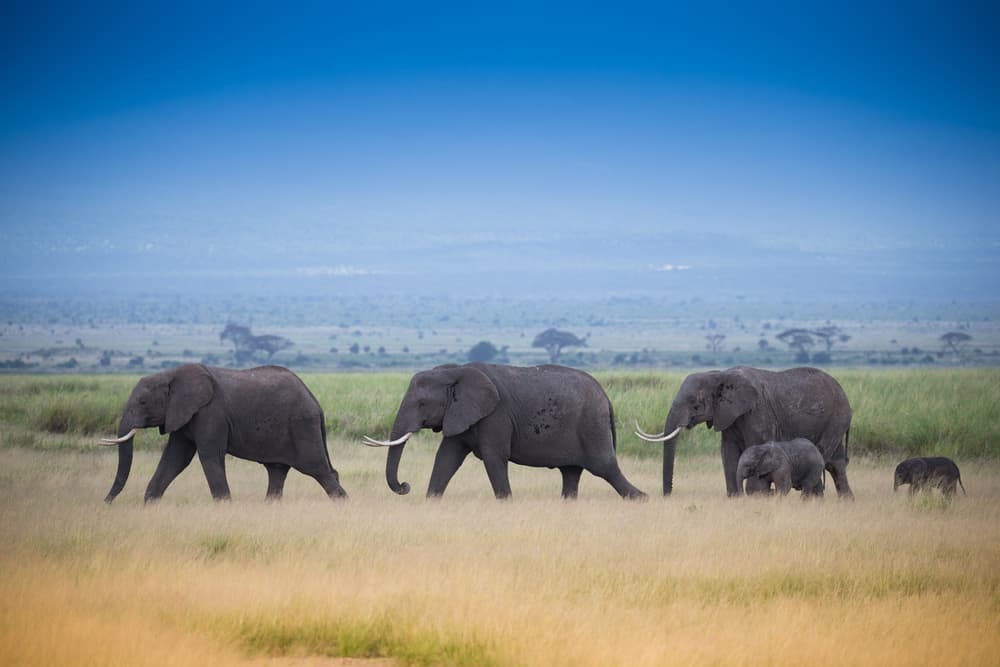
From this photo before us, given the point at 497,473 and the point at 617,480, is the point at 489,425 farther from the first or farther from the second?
the point at 617,480

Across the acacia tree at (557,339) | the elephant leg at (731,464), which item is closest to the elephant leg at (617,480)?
the elephant leg at (731,464)

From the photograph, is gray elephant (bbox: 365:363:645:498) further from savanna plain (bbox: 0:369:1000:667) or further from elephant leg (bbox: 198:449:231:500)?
elephant leg (bbox: 198:449:231:500)

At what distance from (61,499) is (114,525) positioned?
9.26 ft

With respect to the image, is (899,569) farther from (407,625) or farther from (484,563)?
(407,625)

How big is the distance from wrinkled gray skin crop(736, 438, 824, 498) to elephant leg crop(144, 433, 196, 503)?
6.98 m

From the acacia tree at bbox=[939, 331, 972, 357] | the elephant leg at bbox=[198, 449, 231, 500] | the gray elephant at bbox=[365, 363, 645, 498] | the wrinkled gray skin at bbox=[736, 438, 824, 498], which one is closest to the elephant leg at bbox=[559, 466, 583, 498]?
the gray elephant at bbox=[365, 363, 645, 498]

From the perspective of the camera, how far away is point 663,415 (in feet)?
90.6

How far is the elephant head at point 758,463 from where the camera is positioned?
18547 millimetres

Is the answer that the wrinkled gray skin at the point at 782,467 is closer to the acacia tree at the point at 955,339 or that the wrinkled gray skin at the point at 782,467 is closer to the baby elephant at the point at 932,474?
the baby elephant at the point at 932,474

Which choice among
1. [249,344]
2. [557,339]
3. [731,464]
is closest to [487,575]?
[731,464]

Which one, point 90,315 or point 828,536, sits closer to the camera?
point 828,536

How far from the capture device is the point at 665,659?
10.6m

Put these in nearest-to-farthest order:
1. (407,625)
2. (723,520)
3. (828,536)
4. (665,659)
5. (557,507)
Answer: (665,659)
(407,625)
(828,536)
(723,520)
(557,507)

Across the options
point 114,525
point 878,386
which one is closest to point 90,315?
point 878,386
